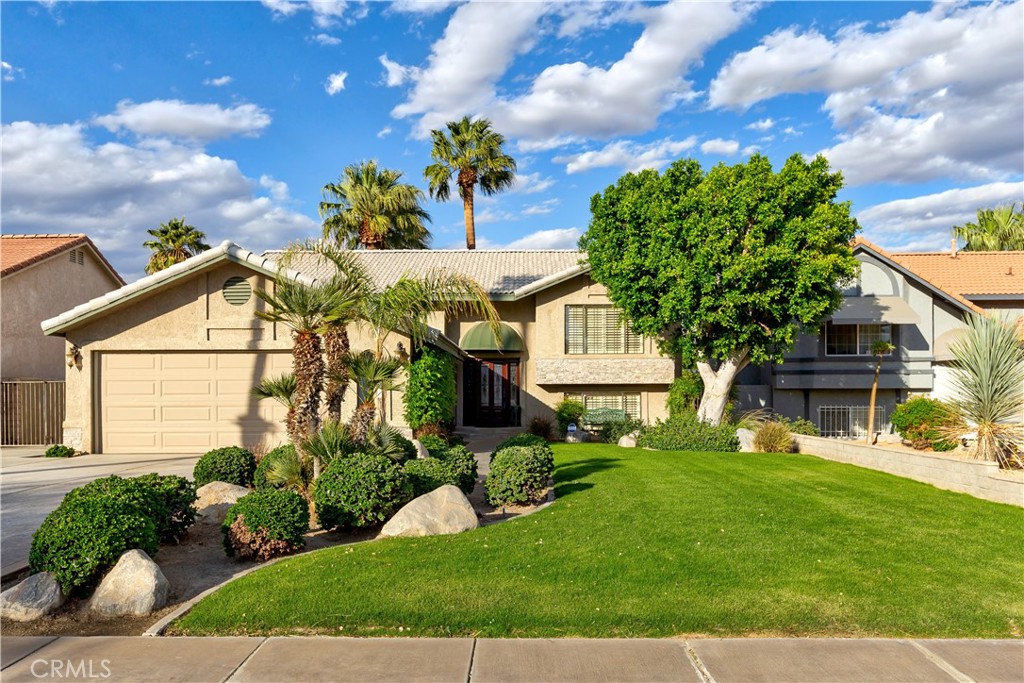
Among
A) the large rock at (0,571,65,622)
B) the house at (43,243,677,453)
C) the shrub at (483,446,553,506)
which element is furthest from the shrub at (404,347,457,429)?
the large rock at (0,571,65,622)

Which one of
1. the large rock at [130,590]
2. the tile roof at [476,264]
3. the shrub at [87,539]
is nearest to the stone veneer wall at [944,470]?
the tile roof at [476,264]

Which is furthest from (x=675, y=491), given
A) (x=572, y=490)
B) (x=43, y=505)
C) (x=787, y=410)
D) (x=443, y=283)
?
(x=787, y=410)

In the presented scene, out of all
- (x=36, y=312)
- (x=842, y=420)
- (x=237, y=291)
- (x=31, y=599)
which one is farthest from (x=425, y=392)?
(x=36, y=312)

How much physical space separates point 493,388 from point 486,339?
2.18m

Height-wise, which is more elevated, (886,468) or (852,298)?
(852,298)

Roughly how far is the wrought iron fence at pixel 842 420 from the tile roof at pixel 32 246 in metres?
29.3

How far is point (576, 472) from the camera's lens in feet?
44.6

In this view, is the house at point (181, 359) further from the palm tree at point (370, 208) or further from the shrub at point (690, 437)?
the palm tree at point (370, 208)

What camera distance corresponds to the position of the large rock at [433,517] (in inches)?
332

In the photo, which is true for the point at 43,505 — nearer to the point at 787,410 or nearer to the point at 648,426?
the point at 648,426

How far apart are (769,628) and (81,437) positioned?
18.0m

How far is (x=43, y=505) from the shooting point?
36.9 feet

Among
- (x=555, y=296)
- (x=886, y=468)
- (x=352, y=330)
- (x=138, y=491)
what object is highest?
(x=555, y=296)

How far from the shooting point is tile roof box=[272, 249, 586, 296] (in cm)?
2483
